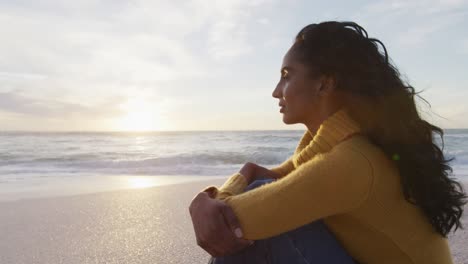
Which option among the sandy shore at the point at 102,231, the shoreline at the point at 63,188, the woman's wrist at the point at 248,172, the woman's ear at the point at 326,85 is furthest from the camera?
the shoreline at the point at 63,188

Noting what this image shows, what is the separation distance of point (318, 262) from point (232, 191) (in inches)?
16.0

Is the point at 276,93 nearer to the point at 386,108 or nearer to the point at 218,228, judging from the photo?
the point at 386,108

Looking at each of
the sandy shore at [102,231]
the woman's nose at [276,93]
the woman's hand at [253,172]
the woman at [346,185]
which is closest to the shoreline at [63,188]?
the sandy shore at [102,231]

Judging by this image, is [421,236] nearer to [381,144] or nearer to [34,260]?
[381,144]

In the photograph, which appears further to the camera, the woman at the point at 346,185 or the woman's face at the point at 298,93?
the woman's face at the point at 298,93

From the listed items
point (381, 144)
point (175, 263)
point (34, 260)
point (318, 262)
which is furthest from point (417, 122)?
point (34, 260)

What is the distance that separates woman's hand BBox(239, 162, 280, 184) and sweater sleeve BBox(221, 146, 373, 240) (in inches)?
23.3

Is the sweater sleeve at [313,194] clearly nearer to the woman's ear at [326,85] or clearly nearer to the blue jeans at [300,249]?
the blue jeans at [300,249]

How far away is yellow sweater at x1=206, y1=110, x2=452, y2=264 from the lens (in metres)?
1.07

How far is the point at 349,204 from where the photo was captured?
1085 millimetres

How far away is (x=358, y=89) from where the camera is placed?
128cm

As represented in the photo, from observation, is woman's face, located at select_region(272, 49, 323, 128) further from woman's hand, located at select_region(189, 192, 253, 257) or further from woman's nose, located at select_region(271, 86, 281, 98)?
woman's hand, located at select_region(189, 192, 253, 257)

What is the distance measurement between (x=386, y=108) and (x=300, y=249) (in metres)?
0.53

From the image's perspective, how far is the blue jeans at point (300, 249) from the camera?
125cm
